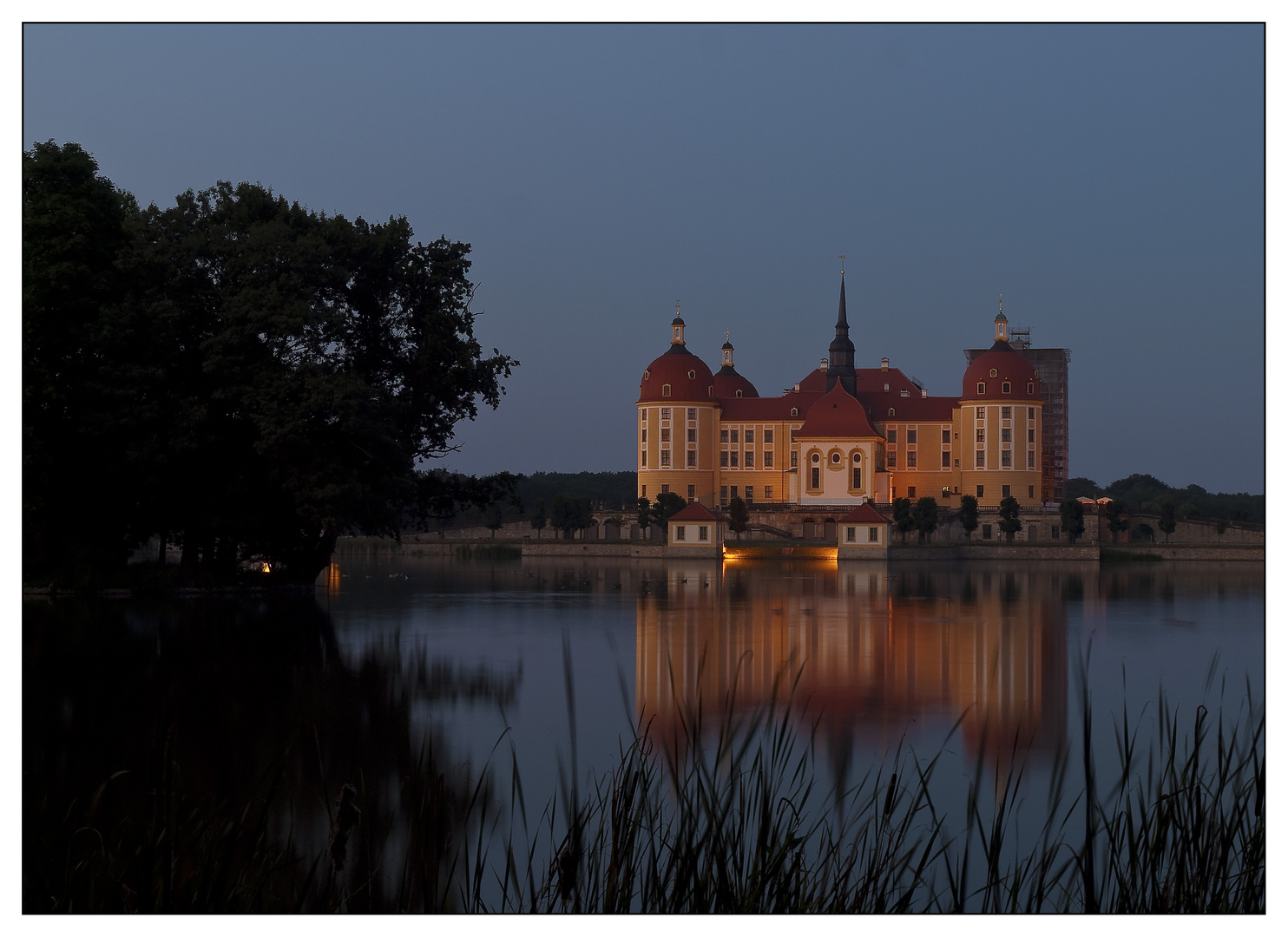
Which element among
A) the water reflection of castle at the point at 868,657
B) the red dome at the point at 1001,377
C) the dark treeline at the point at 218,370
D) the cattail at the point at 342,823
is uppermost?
the red dome at the point at 1001,377

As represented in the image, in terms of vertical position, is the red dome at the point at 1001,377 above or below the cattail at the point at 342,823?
above

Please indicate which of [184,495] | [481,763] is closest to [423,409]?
[184,495]

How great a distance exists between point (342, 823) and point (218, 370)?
63.1 feet

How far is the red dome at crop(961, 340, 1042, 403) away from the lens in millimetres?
71250

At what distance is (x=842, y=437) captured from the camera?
6975 centimetres

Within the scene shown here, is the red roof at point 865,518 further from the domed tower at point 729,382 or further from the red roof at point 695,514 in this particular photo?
the domed tower at point 729,382

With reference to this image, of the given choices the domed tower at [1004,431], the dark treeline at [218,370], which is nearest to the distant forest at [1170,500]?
the domed tower at [1004,431]

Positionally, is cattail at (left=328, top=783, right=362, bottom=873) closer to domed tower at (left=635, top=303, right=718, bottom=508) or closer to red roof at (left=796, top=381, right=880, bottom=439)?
red roof at (left=796, top=381, right=880, bottom=439)

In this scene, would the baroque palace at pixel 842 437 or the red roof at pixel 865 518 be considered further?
the baroque palace at pixel 842 437

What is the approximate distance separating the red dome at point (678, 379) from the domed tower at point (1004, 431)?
49.0 ft

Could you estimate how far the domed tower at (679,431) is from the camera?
75750mm

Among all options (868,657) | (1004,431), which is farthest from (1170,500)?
(868,657)

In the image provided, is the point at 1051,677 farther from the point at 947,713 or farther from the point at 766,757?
the point at 766,757

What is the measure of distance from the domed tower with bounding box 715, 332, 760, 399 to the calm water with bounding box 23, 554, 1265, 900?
5331 cm
